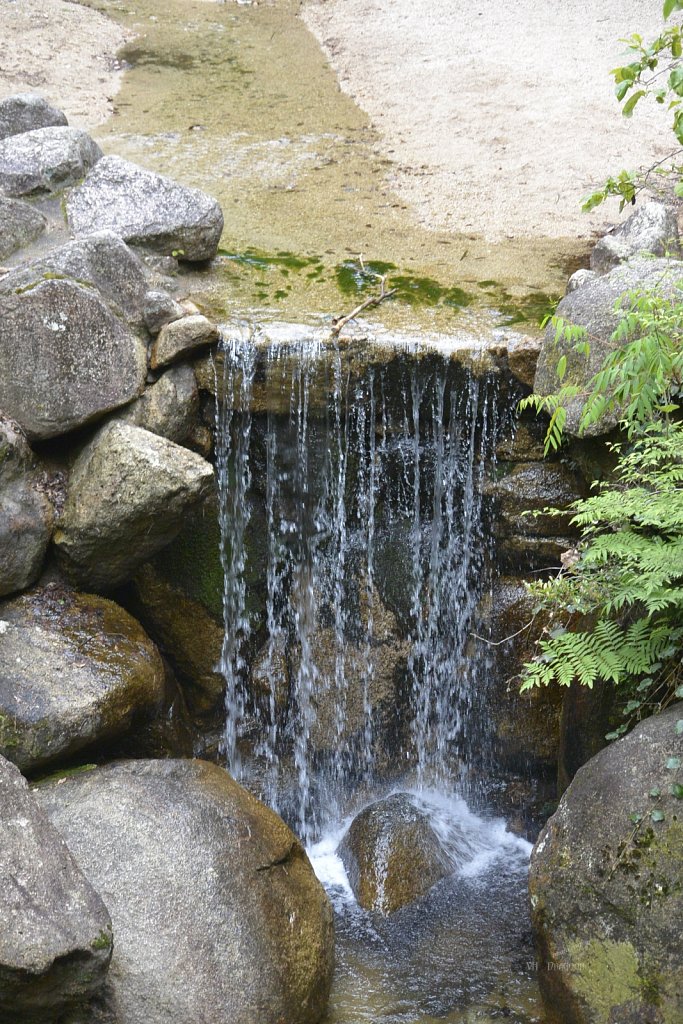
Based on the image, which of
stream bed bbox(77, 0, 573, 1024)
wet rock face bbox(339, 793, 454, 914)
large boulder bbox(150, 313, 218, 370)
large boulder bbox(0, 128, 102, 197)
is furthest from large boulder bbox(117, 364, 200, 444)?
wet rock face bbox(339, 793, 454, 914)

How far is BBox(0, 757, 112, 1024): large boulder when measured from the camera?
3.37m

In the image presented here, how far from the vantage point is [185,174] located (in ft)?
29.0

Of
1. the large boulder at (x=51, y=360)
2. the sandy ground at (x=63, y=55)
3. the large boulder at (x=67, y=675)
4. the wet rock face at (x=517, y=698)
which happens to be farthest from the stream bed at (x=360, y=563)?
the sandy ground at (x=63, y=55)

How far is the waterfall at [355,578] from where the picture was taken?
237 inches

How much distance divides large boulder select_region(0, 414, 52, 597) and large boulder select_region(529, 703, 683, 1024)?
9.48 ft

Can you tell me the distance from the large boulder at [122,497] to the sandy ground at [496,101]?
13.4 ft

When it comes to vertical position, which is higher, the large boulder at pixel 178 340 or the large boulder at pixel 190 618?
the large boulder at pixel 178 340

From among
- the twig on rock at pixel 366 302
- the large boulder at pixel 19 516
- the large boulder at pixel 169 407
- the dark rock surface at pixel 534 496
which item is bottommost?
the dark rock surface at pixel 534 496

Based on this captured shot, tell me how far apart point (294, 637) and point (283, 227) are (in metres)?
3.60

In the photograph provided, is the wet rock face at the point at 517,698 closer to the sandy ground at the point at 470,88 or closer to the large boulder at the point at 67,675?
the large boulder at the point at 67,675

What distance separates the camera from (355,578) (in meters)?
6.23

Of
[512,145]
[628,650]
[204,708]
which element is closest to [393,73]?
[512,145]

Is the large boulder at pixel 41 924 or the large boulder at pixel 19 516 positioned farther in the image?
the large boulder at pixel 19 516

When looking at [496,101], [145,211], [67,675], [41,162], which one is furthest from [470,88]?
[67,675]
